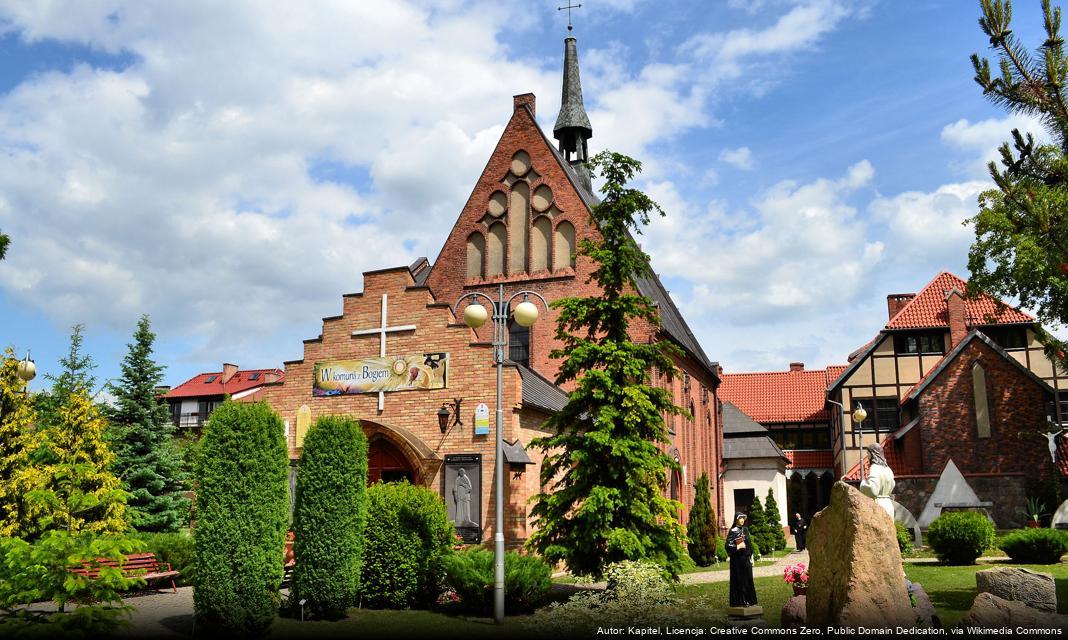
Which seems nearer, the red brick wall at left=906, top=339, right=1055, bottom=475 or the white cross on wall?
the white cross on wall

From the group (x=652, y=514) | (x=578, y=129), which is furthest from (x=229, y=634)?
(x=578, y=129)

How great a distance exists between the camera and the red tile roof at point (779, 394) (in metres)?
52.1

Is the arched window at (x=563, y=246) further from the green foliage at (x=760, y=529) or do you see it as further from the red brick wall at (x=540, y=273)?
the green foliage at (x=760, y=529)

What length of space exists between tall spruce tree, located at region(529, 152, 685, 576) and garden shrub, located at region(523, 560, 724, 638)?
67cm

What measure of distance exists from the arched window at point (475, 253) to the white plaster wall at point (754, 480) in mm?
20616

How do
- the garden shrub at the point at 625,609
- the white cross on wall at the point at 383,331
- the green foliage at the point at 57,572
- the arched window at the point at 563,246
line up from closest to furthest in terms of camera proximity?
the green foliage at the point at 57,572 < the garden shrub at the point at 625,609 < the white cross on wall at the point at 383,331 < the arched window at the point at 563,246

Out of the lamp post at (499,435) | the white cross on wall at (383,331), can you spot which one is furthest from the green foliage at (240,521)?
the white cross on wall at (383,331)

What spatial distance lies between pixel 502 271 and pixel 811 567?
18388mm

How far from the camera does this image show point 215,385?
64625 millimetres

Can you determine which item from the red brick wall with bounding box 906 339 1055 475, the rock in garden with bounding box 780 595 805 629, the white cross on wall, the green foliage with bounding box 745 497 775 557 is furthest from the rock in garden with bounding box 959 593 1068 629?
the red brick wall with bounding box 906 339 1055 475

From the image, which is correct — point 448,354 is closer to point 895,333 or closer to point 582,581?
point 582,581

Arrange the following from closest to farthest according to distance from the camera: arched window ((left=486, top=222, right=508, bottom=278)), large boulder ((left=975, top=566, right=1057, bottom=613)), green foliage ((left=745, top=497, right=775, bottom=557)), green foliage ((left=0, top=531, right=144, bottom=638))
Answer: green foliage ((left=0, top=531, right=144, bottom=638)), large boulder ((left=975, top=566, right=1057, bottom=613)), arched window ((left=486, top=222, right=508, bottom=278)), green foliage ((left=745, top=497, right=775, bottom=557))

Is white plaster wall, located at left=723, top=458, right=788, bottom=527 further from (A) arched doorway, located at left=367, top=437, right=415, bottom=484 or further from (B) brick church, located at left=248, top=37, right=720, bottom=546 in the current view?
(A) arched doorway, located at left=367, top=437, right=415, bottom=484

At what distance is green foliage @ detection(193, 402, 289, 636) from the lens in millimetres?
11844
